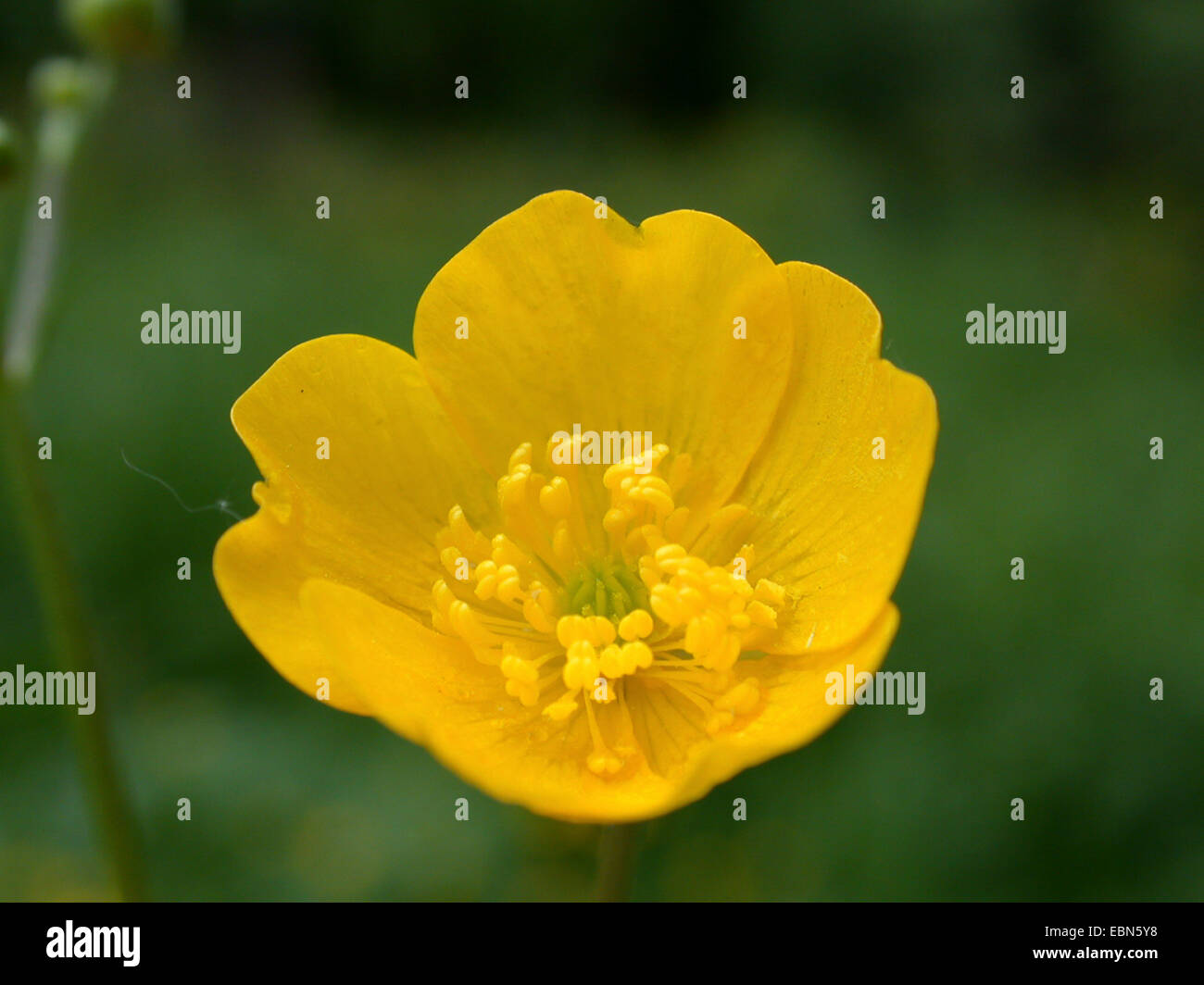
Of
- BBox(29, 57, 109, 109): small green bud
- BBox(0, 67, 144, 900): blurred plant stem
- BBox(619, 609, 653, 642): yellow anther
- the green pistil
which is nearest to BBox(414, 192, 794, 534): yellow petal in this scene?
the green pistil

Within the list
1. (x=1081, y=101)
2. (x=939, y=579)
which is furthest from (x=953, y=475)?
(x=1081, y=101)

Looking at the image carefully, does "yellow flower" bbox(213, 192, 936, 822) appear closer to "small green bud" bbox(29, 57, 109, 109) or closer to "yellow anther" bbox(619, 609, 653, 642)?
"yellow anther" bbox(619, 609, 653, 642)

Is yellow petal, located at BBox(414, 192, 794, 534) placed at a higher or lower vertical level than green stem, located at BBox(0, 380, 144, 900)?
higher

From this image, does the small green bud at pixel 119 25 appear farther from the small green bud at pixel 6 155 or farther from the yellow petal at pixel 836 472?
the yellow petal at pixel 836 472

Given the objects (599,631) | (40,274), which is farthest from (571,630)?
(40,274)

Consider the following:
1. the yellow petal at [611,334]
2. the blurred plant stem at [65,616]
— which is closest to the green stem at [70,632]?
the blurred plant stem at [65,616]

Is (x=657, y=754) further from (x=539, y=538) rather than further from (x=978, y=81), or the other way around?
(x=978, y=81)
